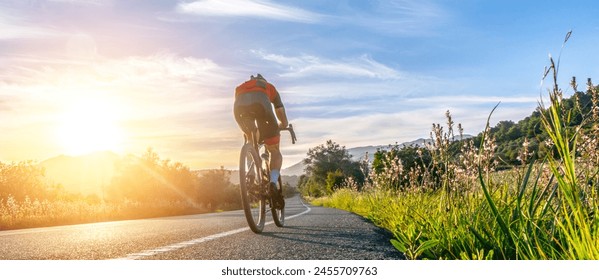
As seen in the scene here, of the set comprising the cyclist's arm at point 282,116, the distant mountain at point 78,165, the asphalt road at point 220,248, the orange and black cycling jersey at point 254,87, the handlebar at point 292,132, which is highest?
the orange and black cycling jersey at point 254,87

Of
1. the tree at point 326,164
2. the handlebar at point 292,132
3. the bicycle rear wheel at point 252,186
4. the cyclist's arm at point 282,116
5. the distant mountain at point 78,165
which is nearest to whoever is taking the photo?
the distant mountain at point 78,165

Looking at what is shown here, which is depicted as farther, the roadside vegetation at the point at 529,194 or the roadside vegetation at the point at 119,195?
the roadside vegetation at the point at 119,195

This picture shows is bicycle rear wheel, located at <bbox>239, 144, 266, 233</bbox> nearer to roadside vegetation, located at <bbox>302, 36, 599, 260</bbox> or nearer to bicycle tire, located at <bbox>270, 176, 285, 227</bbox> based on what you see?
bicycle tire, located at <bbox>270, 176, 285, 227</bbox>

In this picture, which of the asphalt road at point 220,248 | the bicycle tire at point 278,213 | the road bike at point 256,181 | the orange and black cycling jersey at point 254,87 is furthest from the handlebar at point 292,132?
the asphalt road at point 220,248

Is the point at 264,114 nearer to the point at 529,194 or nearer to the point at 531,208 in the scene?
the point at 529,194

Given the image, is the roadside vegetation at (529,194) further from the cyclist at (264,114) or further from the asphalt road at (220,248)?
the cyclist at (264,114)

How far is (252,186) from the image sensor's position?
4305 millimetres

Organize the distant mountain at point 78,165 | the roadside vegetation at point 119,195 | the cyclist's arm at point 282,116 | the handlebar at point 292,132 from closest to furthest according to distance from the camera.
Answer: the distant mountain at point 78,165 → the cyclist's arm at point 282,116 → the handlebar at point 292,132 → the roadside vegetation at point 119,195

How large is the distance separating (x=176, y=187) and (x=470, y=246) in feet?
83.1

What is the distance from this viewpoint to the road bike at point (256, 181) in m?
4.10

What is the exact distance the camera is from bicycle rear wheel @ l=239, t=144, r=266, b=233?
401 centimetres

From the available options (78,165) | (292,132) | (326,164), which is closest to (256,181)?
(292,132)

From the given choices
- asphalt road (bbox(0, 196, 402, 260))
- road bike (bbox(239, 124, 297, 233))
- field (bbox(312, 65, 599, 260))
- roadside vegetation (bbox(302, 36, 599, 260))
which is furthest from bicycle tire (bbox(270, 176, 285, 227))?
field (bbox(312, 65, 599, 260))
